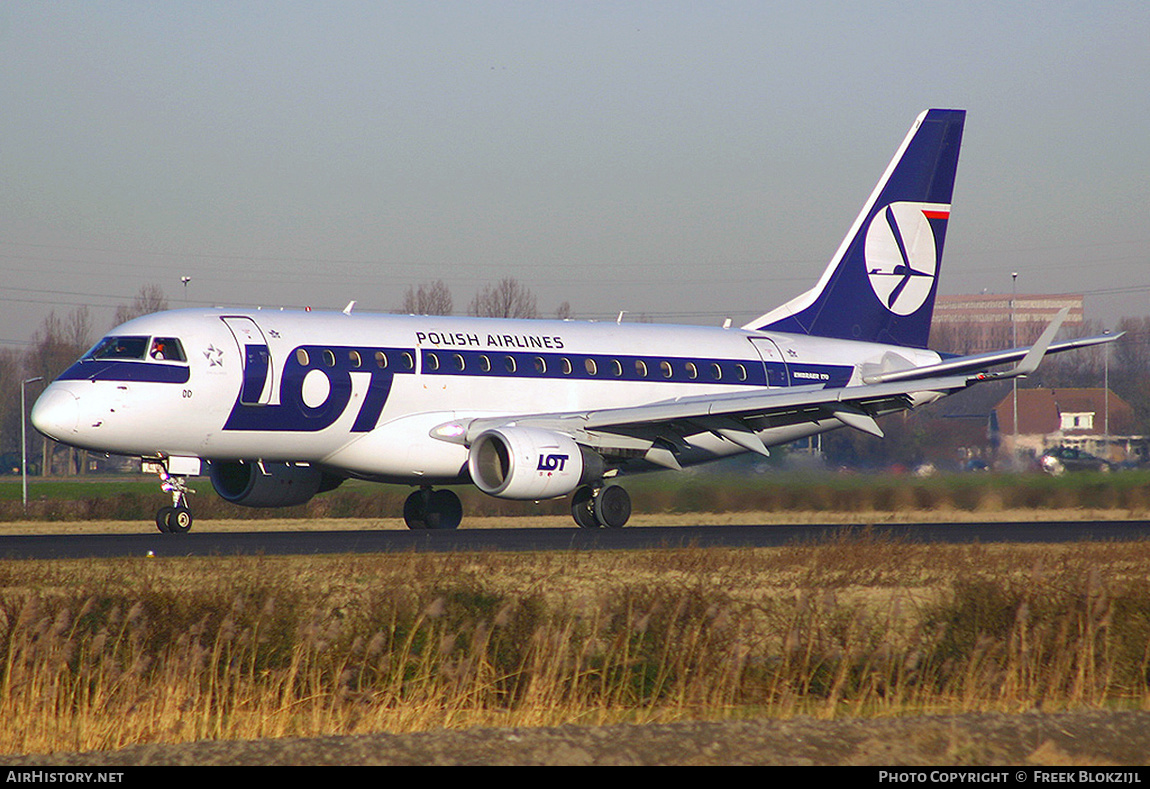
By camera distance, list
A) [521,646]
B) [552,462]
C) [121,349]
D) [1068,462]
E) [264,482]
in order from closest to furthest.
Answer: [521,646] → [121,349] → [552,462] → [264,482] → [1068,462]

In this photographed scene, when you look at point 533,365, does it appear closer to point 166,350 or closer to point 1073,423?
point 166,350

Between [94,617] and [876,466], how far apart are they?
22.5 metres

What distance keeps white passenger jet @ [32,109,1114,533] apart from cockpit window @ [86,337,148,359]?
0.04 meters

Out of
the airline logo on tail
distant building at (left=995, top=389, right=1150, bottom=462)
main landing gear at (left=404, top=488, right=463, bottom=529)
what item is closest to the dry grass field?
main landing gear at (left=404, top=488, right=463, bottom=529)

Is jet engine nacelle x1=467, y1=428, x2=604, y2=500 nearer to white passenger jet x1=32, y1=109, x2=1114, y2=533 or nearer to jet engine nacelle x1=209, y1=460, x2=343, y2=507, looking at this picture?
white passenger jet x1=32, y1=109, x2=1114, y2=533

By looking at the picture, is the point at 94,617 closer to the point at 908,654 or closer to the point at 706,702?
the point at 706,702

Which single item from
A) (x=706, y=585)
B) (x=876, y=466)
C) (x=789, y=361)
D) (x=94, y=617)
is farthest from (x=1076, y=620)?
(x=876, y=466)

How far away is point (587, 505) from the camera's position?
25.8 metres

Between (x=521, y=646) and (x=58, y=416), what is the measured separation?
12.0 metres

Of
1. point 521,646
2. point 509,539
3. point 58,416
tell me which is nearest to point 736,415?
point 509,539

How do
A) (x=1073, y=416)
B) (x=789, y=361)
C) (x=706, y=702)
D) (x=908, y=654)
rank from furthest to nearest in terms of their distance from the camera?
(x=1073, y=416), (x=789, y=361), (x=908, y=654), (x=706, y=702)

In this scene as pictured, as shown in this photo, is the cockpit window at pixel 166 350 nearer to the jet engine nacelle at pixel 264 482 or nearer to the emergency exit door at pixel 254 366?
the emergency exit door at pixel 254 366

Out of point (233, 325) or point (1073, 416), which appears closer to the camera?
point (233, 325)

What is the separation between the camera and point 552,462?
2350cm
